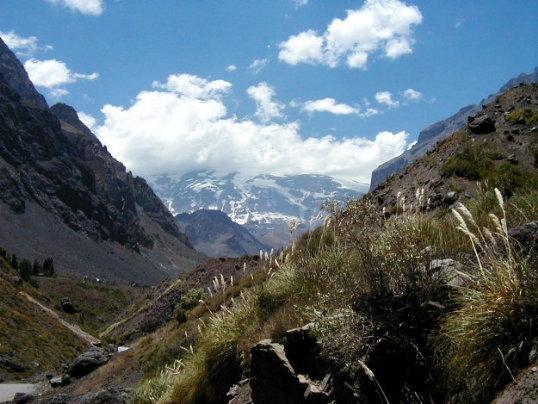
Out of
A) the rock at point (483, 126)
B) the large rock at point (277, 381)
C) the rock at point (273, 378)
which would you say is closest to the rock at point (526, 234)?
the large rock at point (277, 381)

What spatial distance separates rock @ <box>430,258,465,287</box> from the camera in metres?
5.62

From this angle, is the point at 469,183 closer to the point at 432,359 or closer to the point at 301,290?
the point at 301,290

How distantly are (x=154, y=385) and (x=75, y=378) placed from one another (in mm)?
13360

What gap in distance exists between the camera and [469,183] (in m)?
21.4

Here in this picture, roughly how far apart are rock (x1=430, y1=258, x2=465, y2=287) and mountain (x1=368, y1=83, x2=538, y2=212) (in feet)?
33.5

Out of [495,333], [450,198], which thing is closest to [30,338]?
[450,198]

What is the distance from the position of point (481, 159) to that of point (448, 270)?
1911 cm

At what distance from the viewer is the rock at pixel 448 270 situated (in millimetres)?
5625

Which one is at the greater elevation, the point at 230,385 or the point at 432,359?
the point at 432,359

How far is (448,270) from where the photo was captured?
5918 mm

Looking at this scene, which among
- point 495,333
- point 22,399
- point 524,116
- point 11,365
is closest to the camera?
point 495,333

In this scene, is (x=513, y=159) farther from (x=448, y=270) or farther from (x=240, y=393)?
(x=240, y=393)

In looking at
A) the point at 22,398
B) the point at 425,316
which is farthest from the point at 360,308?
Answer: the point at 22,398

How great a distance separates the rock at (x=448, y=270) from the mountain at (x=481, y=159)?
1021 cm
